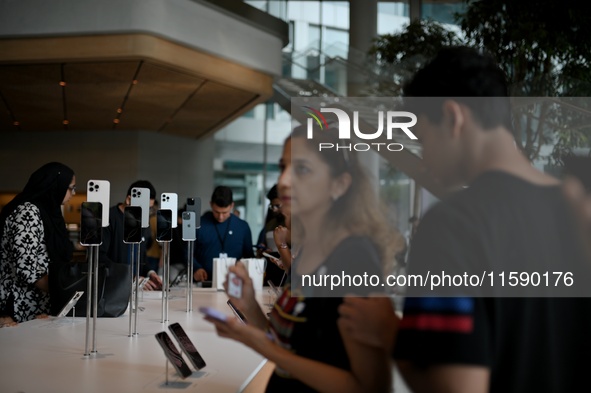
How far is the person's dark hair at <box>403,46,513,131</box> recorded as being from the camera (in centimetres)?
122

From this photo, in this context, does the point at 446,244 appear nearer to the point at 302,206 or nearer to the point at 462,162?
the point at 462,162

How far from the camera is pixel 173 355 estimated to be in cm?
221

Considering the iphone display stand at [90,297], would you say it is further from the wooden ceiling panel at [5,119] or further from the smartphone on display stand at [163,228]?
the wooden ceiling panel at [5,119]

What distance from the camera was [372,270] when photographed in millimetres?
1461

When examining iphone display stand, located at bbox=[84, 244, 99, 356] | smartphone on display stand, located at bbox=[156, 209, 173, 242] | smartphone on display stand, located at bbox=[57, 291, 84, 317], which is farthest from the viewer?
smartphone on display stand, located at bbox=[156, 209, 173, 242]

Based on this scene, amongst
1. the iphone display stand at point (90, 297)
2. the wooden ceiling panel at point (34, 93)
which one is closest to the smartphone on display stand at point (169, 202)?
the iphone display stand at point (90, 297)

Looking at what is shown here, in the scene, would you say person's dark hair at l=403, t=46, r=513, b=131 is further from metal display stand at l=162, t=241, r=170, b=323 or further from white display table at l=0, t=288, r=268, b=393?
metal display stand at l=162, t=241, r=170, b=323

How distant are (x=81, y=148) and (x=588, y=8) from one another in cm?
896

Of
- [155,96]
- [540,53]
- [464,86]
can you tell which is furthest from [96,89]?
[464,86]

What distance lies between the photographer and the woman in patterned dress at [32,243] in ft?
11.6

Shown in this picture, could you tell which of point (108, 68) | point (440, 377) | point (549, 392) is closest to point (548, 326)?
point (549, 392)

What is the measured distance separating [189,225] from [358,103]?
7951 mm

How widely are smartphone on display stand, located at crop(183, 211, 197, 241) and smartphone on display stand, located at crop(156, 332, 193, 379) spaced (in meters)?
1.90

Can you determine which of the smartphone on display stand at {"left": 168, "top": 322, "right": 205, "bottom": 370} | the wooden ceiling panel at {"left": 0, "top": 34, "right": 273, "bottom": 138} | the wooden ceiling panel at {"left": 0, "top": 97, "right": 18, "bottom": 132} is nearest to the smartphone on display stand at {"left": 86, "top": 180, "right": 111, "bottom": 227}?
the smartphone on display stand at {"left": 168, "top": 322, "right": 205, "bottom": 370}
